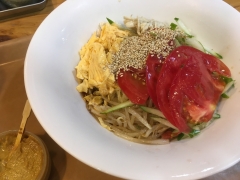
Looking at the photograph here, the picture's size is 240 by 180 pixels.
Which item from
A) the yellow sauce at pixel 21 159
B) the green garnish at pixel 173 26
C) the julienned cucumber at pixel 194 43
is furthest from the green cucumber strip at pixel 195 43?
the yellow sauce at pixel 21 159

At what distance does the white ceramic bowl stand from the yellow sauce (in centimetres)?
31

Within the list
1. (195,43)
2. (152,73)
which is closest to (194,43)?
(195,43)

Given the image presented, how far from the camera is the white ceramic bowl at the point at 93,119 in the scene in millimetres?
1087

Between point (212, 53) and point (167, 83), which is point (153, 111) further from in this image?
point (212, 53)

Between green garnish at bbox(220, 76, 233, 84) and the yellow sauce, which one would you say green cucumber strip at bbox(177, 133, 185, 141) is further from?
the yellow sauce

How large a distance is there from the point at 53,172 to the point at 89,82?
1.64ft

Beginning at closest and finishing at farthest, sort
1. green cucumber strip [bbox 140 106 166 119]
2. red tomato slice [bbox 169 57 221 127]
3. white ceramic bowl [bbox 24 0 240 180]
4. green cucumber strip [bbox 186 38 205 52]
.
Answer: white ceramic bowl [bbox 24 0 240 180] < red tomato slice [bbox 169 57 221 127] < green cucumber strip [bbox 140 106 166 119] < green cucumber strip [bbox 186 38 205 52]


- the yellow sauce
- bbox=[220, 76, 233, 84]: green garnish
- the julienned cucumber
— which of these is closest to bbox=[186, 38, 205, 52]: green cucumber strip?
the julienned cucumber

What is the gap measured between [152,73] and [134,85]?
0.10 meters

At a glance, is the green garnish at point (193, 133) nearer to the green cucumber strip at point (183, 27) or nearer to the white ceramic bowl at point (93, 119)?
the white ceramic bowl at point (93, 119)

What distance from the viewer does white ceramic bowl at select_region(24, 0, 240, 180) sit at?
109cm

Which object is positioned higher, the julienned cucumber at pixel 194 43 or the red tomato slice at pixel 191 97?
the julienned cucumber at pixel 194 43

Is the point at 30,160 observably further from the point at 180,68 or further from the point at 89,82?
the point at 180,68

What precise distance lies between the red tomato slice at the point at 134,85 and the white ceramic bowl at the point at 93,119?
211 millimetres
